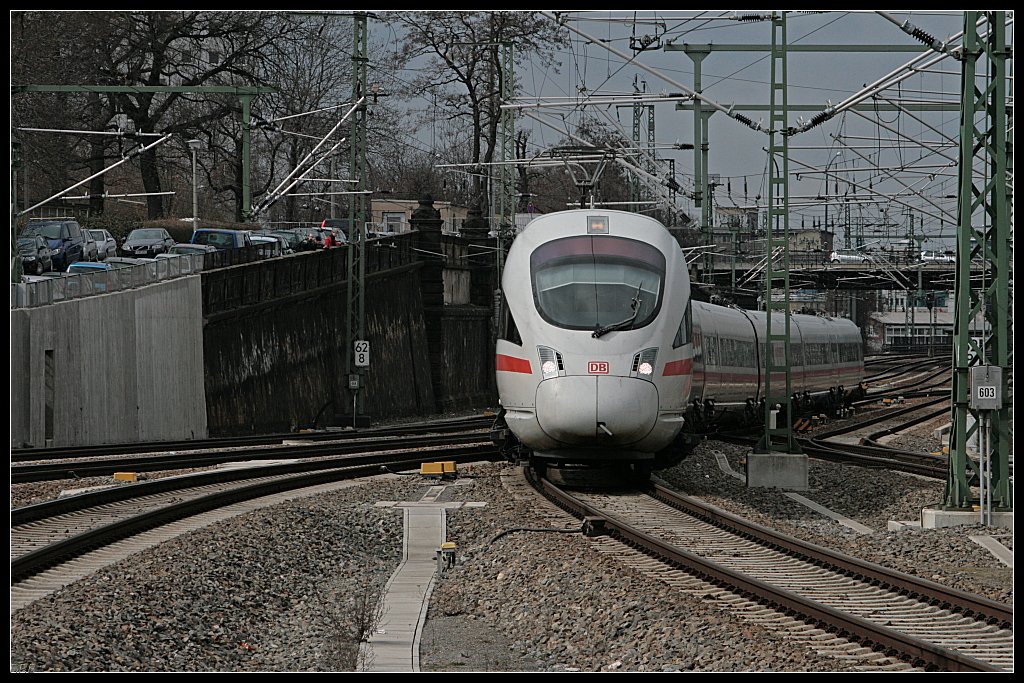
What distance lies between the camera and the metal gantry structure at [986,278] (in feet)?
55.2

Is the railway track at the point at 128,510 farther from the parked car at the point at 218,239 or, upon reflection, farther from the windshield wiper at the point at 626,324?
the parked car at the point at 218,239

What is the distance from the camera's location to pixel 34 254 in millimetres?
38688

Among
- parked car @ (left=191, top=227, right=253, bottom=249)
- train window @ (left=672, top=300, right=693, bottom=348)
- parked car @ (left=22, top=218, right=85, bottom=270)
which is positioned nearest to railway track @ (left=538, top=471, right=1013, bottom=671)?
train window @ (left=672, top=300, right=693, bottom=348)

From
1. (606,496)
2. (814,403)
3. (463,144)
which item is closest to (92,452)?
(606,496)

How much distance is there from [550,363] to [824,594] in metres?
6.09

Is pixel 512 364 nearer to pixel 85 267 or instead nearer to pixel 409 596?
pixel 409 596

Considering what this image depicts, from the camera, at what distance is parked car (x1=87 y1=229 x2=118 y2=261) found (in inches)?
1838

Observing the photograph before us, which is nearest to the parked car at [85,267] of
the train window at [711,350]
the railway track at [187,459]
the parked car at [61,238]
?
the parked car at [61,238]

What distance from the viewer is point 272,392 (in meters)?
38.5

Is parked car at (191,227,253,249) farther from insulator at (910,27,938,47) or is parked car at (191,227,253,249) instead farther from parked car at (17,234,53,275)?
insulator at (910,27,938,47)

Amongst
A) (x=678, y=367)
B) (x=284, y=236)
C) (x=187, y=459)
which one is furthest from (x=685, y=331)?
(x=284, y=236)

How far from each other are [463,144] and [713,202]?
15.7 meters

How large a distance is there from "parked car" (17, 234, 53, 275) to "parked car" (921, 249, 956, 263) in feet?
179

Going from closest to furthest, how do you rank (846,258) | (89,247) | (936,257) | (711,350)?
(711,350) → (89,247) → (936,257) → (846,258)
